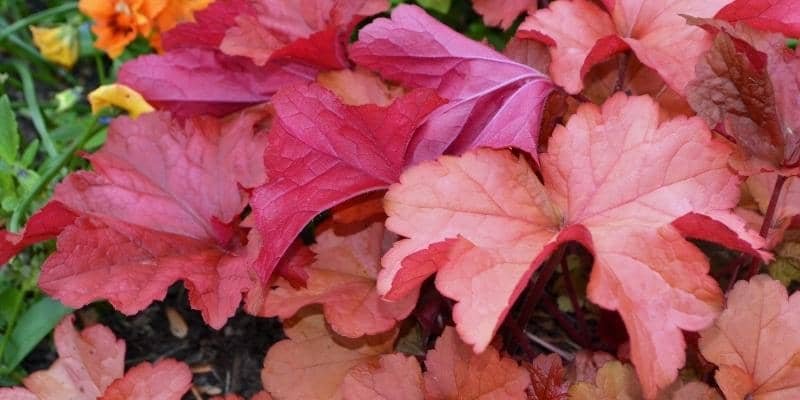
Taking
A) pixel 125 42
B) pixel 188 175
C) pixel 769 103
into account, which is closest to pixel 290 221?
pixel 188 175

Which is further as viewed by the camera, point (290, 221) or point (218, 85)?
point (218, 85)

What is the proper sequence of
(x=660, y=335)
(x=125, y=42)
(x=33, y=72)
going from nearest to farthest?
(x=660, y=335) < (x=125, y=42) < (x=33, y=72)

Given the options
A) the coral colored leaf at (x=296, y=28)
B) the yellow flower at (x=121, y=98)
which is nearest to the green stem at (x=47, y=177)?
the yellow flower at (x=121, y=98)

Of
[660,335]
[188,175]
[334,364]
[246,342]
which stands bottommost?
[246,342]

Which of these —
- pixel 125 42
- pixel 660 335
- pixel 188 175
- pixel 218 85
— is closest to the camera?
pixel 660 335

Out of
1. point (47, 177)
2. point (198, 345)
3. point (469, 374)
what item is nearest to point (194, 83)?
point (47, 177)

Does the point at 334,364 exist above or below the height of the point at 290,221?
below

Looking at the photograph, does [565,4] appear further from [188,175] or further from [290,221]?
[188,175]
